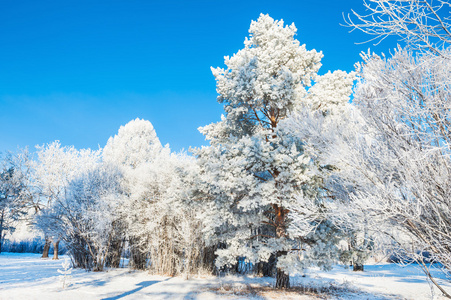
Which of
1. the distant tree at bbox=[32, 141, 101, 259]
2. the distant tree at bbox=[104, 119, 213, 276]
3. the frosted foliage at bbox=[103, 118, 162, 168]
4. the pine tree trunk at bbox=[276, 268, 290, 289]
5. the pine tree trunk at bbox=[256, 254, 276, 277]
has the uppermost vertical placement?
the frosted foliage at bbox=[103, 118, 162, 168]

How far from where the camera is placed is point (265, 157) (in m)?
7.62

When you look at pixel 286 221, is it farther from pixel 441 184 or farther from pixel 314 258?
pixel 441 184

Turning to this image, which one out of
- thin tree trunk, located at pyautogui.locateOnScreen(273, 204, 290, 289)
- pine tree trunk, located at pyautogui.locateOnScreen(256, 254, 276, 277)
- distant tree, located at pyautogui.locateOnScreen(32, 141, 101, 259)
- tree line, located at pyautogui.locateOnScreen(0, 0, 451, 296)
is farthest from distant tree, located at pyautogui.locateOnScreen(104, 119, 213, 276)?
distant tree, located at pyautogui.locateOnScreen(32, 141, 101, 259)

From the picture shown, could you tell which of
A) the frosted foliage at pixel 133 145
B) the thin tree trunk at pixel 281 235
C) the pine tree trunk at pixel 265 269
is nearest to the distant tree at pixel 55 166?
the frosted foliage at pixel 133 145

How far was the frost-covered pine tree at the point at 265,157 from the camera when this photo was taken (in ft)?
23.9

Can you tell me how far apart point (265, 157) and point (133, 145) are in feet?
64.7

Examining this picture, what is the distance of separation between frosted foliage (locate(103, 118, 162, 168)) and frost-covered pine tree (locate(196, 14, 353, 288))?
15.6 meters

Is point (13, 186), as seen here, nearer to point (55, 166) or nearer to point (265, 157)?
point (55, 166)

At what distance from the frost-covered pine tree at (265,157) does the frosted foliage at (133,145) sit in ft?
51.2

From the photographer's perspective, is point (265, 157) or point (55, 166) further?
point (55, 166)

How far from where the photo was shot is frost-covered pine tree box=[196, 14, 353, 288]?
7.29 m

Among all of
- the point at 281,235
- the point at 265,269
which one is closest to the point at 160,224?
the point at 265,269

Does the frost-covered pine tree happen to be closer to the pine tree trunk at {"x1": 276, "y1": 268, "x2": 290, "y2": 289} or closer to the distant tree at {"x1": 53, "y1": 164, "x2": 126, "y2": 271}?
the pine tree trunk at {"x1": 276, "y1": 268, "x2": 290, "y2": 289}

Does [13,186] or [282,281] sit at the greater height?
[13,186]
